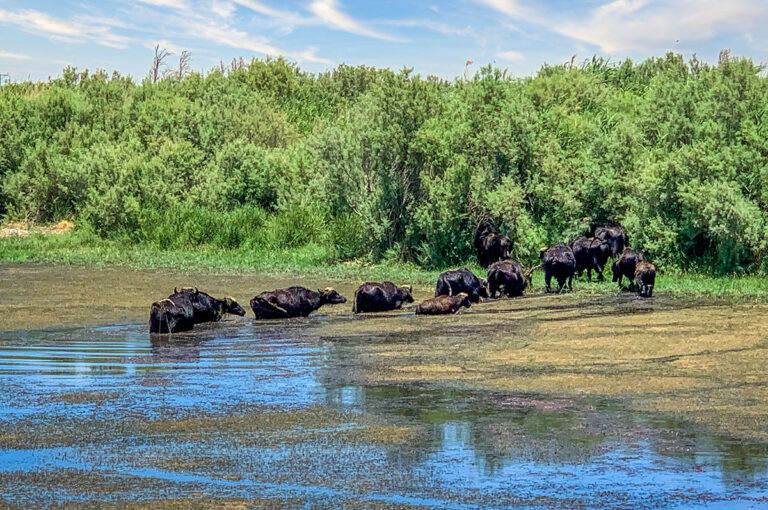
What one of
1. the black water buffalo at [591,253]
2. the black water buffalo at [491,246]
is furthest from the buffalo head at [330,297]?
the black water buffalo at [491,246]

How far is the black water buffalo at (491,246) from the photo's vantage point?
23.7 metres

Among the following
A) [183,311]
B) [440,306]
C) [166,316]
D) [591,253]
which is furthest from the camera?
[591,253]

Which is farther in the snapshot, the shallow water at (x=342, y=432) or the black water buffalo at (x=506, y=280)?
the black water buffalo at (x=506, y=280)

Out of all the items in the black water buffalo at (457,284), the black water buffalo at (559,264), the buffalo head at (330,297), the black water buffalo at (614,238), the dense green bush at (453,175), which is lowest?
the buffalo head at (330,297)

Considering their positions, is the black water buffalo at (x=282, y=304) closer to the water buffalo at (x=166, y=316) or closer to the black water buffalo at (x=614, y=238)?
the water buffalo at (x=166, y=316)

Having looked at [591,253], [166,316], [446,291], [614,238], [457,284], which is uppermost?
[614,238]

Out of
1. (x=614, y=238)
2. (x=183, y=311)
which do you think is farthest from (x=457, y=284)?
(x=183, y=311)

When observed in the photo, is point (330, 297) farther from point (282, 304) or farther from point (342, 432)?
point (342, 432)

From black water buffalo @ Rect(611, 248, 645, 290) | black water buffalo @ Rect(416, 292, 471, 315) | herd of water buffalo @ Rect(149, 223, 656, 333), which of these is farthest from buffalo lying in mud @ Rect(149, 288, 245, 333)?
black water buffalo @ Rect(611, 248, 645, 290)

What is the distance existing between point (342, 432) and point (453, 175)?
57.3 feet

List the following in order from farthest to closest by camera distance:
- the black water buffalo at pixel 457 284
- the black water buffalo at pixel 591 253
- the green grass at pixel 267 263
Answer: the black water buffalo at pixel 591 253 < the green grass at pixel 267 263 < the black water buffalo at pixel 457 284

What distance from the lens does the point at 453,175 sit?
25.8 m

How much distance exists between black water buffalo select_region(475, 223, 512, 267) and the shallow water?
29.8ft

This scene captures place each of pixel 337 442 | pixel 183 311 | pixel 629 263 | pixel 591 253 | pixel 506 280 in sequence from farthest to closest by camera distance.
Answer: pixel 591 253, pixel 629 263, pixel 506 280, pixel 183 311, pixel 337 442
